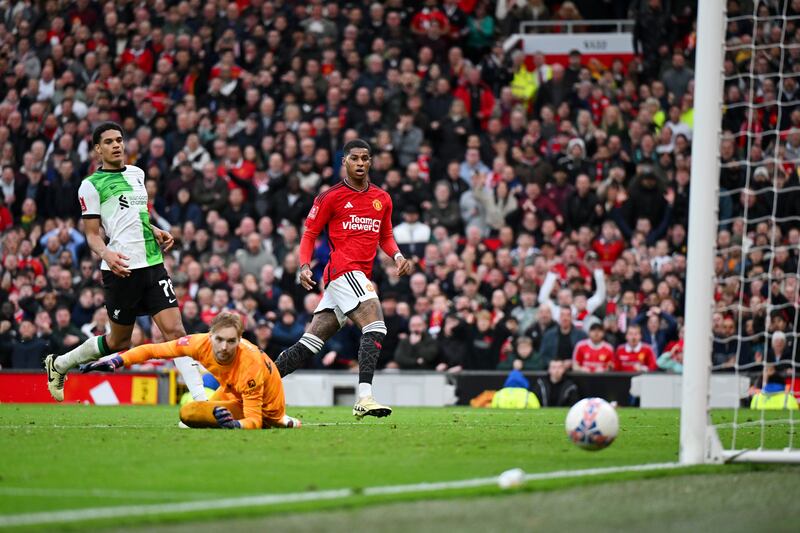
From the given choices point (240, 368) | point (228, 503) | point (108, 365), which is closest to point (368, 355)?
point (240, 368)

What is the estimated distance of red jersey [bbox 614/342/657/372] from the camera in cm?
1928

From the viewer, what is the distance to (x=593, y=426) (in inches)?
346

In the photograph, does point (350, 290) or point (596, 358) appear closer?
point (350, 290)

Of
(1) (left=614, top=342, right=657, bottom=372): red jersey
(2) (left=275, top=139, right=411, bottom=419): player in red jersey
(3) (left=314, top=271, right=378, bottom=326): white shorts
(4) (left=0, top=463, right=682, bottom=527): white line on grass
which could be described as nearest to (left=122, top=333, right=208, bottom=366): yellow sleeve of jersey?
(2) (left=275, top=139, right=411, bottom=419): player in red jersey

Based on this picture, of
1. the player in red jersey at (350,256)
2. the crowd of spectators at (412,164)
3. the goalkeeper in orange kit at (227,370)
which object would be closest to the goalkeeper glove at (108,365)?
the goalkeeper in orange kit at (227,370)

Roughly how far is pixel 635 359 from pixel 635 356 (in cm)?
4

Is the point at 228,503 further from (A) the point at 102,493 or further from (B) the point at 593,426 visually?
(B) the point at 593,426

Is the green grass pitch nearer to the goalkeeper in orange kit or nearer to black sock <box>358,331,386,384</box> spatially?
the goalkeeper in orange kit

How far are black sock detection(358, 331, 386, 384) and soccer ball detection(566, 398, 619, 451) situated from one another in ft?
11.3

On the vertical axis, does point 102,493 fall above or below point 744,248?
below

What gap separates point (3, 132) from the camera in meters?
25.4

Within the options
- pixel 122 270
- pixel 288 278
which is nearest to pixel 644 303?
pixel 288 278

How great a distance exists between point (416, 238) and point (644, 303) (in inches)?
151

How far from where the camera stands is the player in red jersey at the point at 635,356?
1928 centimetres
